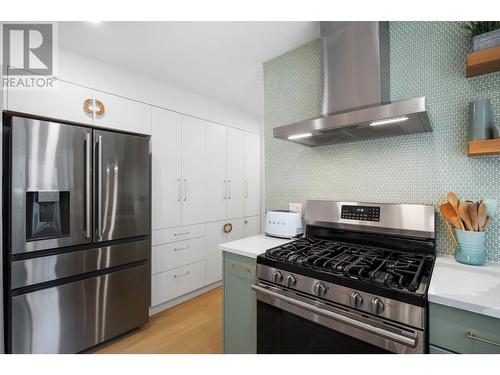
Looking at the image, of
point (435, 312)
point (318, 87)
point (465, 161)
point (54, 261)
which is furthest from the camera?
point (318, 87)

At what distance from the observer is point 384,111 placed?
3.59 feet

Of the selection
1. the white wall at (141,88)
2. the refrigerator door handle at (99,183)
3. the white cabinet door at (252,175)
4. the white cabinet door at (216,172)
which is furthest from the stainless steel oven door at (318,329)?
the white cabinet door at (252,175)

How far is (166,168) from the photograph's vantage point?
8.09 ft

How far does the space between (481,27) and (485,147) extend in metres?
0.59

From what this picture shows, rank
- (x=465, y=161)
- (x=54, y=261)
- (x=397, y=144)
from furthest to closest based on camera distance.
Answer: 1. (x=54, y=261)
2. (x=397, y=144)
3. (x=465, y=161)

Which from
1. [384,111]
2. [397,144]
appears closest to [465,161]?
[397,144]

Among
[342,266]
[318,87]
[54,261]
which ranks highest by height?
[318,87]

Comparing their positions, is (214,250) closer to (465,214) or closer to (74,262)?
(74,262)

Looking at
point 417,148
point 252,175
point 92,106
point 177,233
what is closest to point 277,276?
point 417,148

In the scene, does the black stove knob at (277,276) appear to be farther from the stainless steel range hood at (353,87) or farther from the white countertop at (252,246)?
the stainless steel range hood at (353,87)

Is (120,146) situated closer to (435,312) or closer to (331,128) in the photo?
(331,128)

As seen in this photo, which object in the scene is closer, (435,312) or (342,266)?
(435,312)

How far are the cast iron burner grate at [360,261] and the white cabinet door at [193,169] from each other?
1.52 m

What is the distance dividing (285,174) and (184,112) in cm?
143
